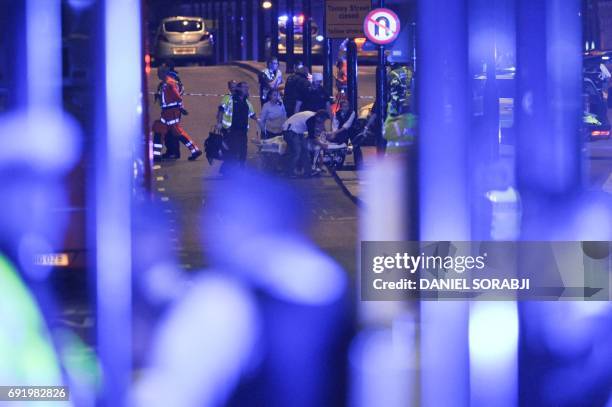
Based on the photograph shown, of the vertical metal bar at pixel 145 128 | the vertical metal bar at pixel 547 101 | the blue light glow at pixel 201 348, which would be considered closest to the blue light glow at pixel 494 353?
the vertical metal bar at pixel 547 101

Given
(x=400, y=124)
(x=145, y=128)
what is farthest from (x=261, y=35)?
(x=400, y=124)

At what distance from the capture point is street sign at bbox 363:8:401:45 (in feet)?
65.9

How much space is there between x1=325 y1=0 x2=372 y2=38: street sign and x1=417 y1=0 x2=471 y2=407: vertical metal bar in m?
15.7

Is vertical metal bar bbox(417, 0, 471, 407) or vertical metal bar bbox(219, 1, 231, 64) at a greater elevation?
vertical metal bar bbox(219, 1, 231, 64)

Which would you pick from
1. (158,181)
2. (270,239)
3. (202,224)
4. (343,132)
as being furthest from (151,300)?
(343,132)

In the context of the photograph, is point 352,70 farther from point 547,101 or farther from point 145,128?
point 547,101

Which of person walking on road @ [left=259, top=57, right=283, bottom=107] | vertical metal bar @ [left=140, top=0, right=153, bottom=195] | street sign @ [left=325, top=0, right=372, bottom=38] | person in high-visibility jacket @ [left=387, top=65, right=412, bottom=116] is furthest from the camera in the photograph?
street sign @ [left=325, top=0, right=372, bottom=38]

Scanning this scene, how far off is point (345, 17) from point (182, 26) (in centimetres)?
2154

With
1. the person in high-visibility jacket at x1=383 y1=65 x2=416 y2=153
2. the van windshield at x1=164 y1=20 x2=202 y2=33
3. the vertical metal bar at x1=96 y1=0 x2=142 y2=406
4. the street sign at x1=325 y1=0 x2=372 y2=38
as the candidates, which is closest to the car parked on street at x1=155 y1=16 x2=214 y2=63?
the van windshield at x1=164 y1=20 x2=202 y2=33

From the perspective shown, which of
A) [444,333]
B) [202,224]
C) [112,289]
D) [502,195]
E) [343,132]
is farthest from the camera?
[343,132]

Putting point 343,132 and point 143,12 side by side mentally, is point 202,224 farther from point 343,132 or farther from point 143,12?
point 343,132

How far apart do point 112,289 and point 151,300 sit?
1.47 ft

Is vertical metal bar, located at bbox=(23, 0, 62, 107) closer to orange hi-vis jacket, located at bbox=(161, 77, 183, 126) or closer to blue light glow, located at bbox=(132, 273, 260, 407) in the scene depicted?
blue light glow, located at bbox=(132, 273, 260, 407)

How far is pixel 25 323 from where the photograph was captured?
9.31 metres
